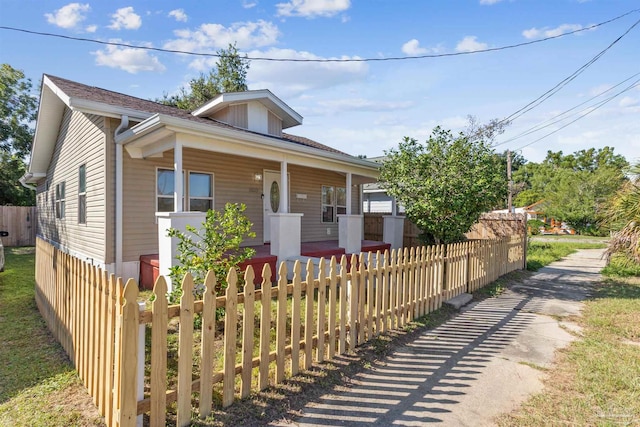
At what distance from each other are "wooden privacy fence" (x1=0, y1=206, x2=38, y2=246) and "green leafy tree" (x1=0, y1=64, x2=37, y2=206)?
17.4ft

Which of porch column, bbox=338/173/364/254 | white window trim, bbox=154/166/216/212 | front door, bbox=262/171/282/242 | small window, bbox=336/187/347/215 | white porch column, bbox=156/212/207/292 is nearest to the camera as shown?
white porch column, bbox=156/212/207/292

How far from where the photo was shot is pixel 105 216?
680 cm

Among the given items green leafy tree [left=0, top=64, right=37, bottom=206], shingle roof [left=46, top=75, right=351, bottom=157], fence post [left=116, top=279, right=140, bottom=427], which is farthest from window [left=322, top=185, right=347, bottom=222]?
green leafy tree [left=0, top=64, right=37, bottom=206]

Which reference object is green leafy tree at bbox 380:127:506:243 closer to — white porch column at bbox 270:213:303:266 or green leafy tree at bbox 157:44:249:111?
white porch column at bbox 270:213:303:266

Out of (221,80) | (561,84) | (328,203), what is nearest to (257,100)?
(328,203)

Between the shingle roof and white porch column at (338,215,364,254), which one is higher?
the shingle roof

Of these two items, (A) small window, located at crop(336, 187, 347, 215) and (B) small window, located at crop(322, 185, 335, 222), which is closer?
(B) small window, located at crop(322, 185, 335, 222)

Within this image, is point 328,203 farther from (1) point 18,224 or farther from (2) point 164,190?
(1) point 18,224

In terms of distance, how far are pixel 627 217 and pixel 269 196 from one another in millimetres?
8284

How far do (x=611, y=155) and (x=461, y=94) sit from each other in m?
58.3

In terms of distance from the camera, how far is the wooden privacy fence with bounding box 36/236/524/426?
2.31 metres

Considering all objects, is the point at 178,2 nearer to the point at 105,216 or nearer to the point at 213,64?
the point at 105,216

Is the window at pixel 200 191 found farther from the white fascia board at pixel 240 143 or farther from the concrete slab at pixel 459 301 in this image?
the concrete slab at pixel 459 301

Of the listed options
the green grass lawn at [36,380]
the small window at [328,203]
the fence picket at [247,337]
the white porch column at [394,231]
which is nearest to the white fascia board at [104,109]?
the green grass lawn at [36,380]
